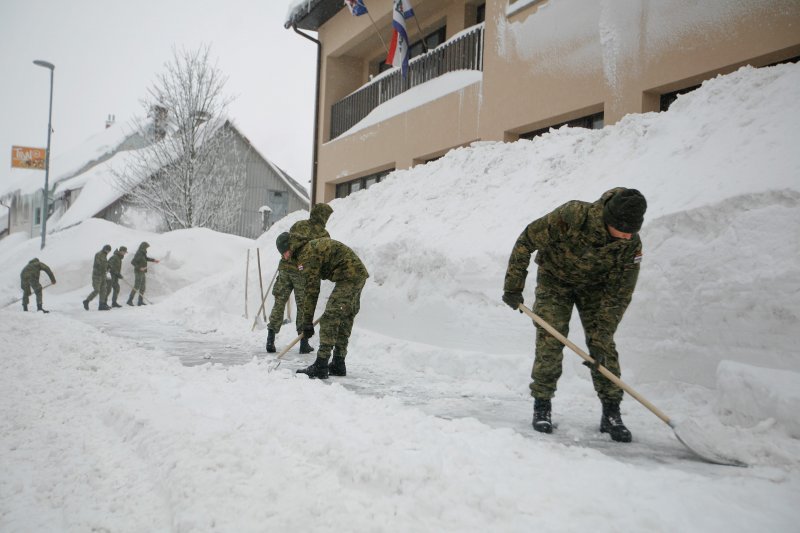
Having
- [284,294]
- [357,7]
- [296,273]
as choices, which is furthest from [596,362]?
[357,7]

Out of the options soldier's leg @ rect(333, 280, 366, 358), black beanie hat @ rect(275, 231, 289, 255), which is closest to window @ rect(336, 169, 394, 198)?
black beanie hat @ rect(275, 231, 289, 255)

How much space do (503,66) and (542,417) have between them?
697cm

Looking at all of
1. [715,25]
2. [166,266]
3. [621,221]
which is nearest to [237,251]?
[166,266]

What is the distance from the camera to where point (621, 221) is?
3.17 meters

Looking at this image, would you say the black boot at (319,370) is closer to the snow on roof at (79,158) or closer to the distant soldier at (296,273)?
the distant soldier at (296,273)

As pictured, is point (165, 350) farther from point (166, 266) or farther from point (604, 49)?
point (166, 266)

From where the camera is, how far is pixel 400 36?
11.2m

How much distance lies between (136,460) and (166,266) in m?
14.1

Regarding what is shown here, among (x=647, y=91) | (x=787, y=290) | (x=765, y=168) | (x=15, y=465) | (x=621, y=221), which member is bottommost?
(x=15, y=465)

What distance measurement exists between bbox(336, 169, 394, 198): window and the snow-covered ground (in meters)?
5.29

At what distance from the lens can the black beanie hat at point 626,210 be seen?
10.2 feet

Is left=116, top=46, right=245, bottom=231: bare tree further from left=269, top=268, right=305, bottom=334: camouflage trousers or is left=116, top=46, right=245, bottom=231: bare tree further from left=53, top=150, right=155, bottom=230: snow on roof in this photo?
left=269, top=268, right=305, bottom=334: camouflage trousers

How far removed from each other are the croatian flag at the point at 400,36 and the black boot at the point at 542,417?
9.48 metres

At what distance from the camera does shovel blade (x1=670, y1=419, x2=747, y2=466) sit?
2.89m
